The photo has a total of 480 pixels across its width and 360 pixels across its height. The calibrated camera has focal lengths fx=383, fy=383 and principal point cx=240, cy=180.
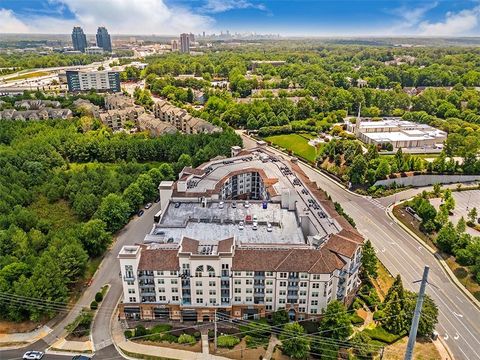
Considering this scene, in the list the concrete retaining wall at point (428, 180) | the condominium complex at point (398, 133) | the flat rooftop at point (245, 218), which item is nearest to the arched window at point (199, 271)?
the flat rooftop at point (245, 218)

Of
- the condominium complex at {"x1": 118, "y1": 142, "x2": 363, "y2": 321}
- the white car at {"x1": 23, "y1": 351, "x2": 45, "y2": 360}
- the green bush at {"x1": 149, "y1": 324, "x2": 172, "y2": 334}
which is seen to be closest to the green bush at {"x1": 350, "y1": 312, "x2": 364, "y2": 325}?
the condominium complex at {"x1": 118, "y1": 142, "x2": 363, "y2": 321}

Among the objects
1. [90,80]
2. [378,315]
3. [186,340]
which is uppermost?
[90,80]

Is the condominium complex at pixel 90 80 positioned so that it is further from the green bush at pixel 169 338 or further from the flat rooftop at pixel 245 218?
the green bush at pixel 169 338

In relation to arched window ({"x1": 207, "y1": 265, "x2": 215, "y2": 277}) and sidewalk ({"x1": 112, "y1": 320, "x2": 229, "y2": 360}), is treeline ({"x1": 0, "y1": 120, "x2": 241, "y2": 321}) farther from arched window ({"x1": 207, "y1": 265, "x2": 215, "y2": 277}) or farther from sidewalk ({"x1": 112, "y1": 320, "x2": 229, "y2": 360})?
arched window ({"x1": 207, "y1": 265, "x2": 215, "y2": 277})

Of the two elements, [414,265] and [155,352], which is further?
[414,265]

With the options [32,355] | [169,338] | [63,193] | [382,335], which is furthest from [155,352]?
[63,193]

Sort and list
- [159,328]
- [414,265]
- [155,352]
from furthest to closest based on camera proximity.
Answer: [414,265]
[159,328]
[155,352]

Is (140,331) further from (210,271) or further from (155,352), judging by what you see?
(210,271)
